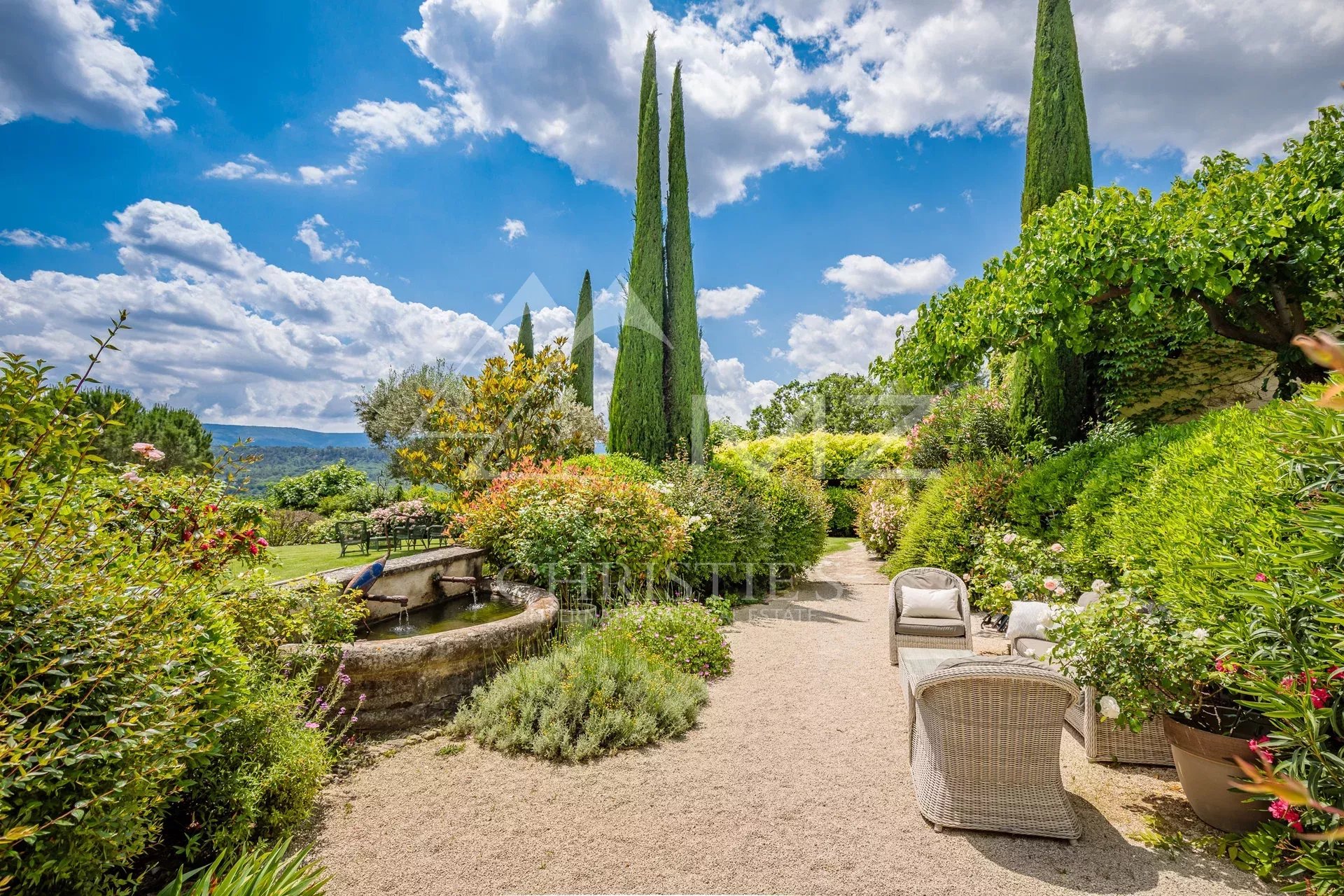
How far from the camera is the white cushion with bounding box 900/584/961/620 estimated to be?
5898 mm

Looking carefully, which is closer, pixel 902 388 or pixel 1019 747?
pixel 1019 747

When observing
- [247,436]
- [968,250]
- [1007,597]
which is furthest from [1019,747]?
[968,250]

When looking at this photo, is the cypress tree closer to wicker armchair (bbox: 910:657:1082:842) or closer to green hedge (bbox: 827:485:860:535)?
wicker armchair (bbox: 910:657:1082:842)

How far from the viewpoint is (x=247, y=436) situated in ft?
12.8

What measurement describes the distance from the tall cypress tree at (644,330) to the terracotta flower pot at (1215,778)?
9840 millimetres

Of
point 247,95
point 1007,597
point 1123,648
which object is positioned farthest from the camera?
point 1007,597

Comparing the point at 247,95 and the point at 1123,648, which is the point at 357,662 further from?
the point at 247,95

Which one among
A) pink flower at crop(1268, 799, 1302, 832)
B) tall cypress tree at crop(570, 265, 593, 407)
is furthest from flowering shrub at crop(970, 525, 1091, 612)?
tall cypress tree at crop(570, 265, 593, 407)

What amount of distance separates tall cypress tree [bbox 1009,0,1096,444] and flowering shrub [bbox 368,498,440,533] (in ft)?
34.0

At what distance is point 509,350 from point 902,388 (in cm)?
638

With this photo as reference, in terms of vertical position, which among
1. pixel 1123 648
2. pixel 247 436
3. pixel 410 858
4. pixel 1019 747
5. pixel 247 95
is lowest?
pixel 410 858

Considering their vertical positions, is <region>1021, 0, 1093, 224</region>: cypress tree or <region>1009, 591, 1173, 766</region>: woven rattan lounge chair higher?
<region>1021, 0, 1093, 224</region>: cypress tree

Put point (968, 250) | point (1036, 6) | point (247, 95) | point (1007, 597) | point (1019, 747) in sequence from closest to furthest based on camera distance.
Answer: point (1019, 747), point (247, 95), point (1007, 597), point (1036, 6), point (968, 250)

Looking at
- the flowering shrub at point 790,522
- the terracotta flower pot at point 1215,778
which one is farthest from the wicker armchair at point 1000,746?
the flowering shrub at point 790,522
